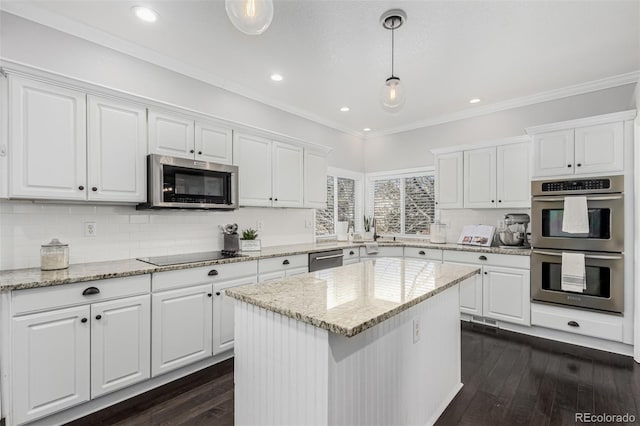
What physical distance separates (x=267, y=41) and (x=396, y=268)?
2114mm

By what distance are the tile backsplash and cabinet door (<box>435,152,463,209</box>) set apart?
8.03 feet

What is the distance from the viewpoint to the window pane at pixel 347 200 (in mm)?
5216

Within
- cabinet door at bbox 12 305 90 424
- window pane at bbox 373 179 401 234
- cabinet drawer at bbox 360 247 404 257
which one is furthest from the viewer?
window pane at bbox 373 179 401 234

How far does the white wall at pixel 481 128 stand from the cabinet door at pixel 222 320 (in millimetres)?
3402

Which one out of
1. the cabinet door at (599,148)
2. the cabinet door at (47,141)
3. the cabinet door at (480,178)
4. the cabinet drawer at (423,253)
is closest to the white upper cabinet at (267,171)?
the cabinet door at (47,141)

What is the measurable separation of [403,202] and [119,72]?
4.06 meters

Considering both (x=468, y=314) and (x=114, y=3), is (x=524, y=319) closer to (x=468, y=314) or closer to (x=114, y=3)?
(x=468, y=314)

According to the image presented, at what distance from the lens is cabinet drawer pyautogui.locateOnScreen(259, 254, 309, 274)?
307 centimetres

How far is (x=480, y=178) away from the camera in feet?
13.1

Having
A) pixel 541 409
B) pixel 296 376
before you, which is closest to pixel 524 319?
pixel 541 409

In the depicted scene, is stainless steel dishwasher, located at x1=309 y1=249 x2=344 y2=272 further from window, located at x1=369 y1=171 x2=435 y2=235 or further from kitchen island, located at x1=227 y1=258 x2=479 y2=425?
window, located at x1=369 y1=171 x2=435 y2=235

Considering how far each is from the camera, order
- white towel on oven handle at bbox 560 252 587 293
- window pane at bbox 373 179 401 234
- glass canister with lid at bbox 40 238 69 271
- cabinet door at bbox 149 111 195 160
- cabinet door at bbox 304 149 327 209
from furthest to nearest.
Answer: window pane at bbox 373 179 401 234, cabinet door at bbox 304 149 327 209, white towel on oven handle at bbox 560 252 587 293, cabinet door at bbox 149 111 195 160, glass canister with lid at bbox 40 238 69 271

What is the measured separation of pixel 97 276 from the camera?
2.01 m

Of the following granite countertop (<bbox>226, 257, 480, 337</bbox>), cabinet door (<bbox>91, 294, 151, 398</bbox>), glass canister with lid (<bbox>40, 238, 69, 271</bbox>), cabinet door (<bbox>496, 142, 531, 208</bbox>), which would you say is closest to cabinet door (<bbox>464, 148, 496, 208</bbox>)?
cabinet door (<bbox>496, 142, 531, 208</bbox>)
